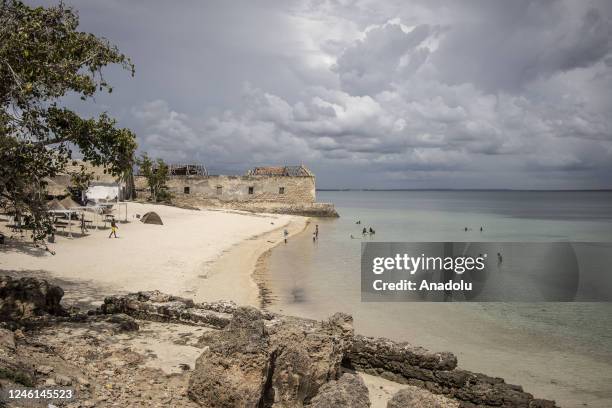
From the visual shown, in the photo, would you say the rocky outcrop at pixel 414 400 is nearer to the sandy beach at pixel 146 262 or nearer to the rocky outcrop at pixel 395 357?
the rocky outcrop at pixel 395 357

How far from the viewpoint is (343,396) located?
534 cm

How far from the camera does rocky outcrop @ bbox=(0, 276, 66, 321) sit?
8.78m

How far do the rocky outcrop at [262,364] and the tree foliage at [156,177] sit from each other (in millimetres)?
44444

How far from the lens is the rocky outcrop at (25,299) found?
28.8 ft

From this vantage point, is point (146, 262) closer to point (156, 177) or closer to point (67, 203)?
point (67, 203)

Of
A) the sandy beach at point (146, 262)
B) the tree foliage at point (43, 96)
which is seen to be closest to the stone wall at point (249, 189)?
the sandy beach at point (146, 262)

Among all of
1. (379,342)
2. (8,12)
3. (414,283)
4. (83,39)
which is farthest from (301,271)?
(8,12)

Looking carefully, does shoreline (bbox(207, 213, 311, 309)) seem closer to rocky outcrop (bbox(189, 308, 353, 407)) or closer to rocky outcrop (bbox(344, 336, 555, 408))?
rocky outcrop (bbox(344, 336, 555, 408))

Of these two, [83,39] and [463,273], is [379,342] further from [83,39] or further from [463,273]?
[463,273]

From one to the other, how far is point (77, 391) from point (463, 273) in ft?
64.3

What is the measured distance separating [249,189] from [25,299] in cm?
4487

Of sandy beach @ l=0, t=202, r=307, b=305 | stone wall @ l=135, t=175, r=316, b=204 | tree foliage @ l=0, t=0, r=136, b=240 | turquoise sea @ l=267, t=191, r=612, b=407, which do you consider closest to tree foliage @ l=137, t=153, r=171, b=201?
stone wall @ l=135, t=175, r=316, b=204

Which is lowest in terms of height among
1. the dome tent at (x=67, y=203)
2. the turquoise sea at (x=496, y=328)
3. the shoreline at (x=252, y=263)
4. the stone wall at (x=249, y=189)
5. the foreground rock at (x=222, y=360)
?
the turquoise sea at (x=496, y=328)

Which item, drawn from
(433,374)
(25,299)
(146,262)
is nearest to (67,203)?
(146,262)
